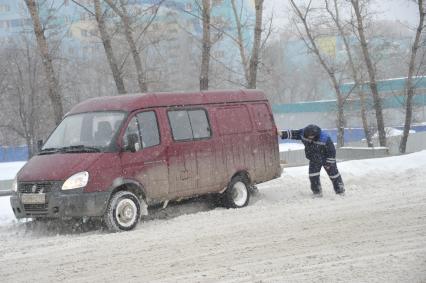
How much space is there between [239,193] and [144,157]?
2.57 meters

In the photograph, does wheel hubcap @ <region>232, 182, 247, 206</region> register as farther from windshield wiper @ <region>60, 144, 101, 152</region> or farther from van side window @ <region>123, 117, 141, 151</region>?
windshield wiper @ <region>60, 144, 101, 152</region>

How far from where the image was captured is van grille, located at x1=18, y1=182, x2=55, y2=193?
9211 mm

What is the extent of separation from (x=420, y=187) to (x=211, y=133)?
14.7 feet

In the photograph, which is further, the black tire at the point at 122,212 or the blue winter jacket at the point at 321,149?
the blue winter jacket at the point at 321,149

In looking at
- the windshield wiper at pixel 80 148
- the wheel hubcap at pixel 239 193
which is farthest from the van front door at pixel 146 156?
the wheel hubcap at pixel 239 193

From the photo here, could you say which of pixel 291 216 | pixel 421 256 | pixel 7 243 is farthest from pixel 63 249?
pixel 421 256

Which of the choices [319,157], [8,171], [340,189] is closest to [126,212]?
[319,157]

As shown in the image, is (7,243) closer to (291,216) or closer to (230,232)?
(230,232)

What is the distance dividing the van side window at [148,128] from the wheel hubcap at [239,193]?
7.17ft

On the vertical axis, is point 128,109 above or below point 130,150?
above

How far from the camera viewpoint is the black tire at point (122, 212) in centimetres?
938

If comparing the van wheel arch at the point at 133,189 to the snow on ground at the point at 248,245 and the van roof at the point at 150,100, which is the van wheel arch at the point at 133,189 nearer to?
the snow on ground at the point at 248,245

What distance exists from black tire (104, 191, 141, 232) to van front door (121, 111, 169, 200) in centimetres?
33

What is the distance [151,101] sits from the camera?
10.4 metres
